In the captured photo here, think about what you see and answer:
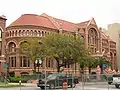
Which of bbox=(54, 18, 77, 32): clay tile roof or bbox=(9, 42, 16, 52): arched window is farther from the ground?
bbox=(54, 18, 77, 32): clay tile roof

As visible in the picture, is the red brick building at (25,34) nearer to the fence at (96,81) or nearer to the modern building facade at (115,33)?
the modern building facade at (115,33)

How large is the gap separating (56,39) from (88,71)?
2967 cm

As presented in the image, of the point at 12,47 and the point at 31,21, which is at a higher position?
the point at 31,21

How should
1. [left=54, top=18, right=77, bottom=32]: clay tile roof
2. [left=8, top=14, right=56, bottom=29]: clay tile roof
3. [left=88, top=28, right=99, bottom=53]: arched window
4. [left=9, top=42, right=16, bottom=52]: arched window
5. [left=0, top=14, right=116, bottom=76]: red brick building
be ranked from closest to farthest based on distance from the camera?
1. [left=0, top=14, right=116, bottom=76]: red brick building
2. [left=9, top=42, right=16, bottom=52]: arched window
3. [left=8, top=14, right=56, bottom=29]: clay tile roof
4. [left=54, top=18, right=77, bottom=32]: clay tile roof
5. [left=88, top=28, right=99, bottom=53]: arched window

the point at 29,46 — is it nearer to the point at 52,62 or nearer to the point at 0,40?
the point at 0,40

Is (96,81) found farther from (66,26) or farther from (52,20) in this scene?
(66,26)

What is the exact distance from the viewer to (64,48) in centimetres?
5422

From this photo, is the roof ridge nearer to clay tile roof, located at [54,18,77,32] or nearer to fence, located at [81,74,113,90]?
clay tile roof, located at [54,18,77,32]

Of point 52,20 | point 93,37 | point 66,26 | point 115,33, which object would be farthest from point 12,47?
point 115,33

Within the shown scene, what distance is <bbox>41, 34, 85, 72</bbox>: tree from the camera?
54.4 meters

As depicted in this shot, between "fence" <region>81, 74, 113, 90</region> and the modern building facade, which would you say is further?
the modern building facade

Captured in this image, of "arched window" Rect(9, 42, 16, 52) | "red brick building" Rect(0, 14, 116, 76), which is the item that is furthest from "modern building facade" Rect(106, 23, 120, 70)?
"arched window" Rect(9, 42, 16, 52)

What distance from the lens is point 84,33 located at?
3381 inches

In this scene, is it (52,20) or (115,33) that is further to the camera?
(115,33)
